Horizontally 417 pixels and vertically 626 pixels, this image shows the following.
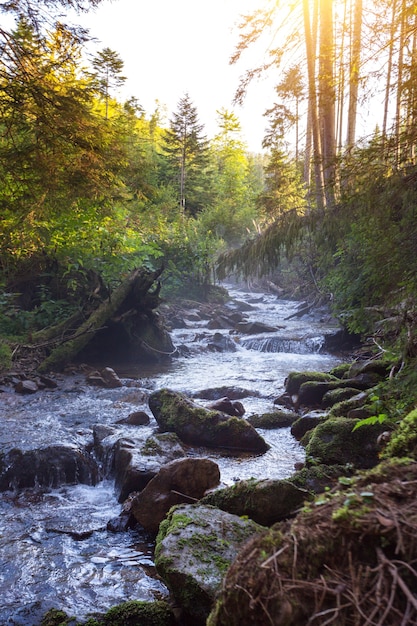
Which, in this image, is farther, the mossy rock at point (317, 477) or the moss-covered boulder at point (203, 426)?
the moss-covered boulder at point (203, 426)

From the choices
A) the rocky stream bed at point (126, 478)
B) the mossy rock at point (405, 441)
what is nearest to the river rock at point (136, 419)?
the rocky stream bed at point (126, 478)

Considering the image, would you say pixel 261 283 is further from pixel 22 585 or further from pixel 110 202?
pixel 22 585

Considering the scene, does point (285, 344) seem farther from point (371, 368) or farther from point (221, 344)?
point (371, 368)

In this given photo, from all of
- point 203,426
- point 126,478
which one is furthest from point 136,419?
point 126,478

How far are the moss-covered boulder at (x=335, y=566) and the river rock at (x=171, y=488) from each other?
362 centimetres

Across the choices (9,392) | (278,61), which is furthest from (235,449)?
(278,61)

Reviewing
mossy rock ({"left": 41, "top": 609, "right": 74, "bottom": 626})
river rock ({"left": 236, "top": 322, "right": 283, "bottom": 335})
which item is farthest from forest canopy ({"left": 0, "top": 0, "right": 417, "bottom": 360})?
river rock ({"left": 236, "top": 322, "right": 283, "bottom": 335})

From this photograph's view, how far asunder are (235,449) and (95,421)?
3059 mm

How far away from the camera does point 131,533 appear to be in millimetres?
5379

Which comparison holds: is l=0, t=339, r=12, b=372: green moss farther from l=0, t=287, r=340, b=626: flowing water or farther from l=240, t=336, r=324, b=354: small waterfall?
l=240, t=336, r=324, b=354: small waterfall

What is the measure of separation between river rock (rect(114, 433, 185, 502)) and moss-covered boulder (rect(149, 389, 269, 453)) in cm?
73

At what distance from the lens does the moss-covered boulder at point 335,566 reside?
1457 millimetres

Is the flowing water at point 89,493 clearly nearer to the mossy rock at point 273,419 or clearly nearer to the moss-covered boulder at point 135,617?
the mossy rock at point 273,419

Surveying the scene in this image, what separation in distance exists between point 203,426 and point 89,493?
7.85 feet
